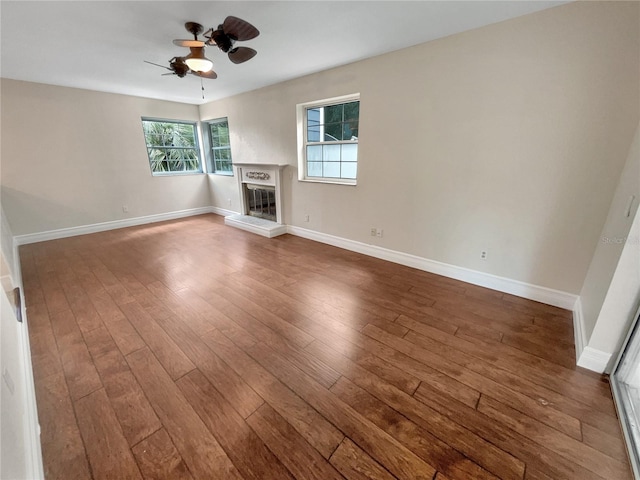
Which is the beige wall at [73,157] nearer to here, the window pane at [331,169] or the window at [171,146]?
the window at [171,146]

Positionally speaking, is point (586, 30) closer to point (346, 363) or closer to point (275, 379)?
point (346, 363)

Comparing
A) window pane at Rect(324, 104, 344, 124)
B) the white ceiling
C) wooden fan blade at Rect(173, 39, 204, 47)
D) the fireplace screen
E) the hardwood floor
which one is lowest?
the hardwood floor

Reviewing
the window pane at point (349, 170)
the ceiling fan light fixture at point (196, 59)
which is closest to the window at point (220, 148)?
the window pane at point (349, 170)

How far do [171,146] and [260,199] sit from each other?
2.36m

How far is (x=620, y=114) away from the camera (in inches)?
74.5

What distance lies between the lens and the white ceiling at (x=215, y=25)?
2014 mm

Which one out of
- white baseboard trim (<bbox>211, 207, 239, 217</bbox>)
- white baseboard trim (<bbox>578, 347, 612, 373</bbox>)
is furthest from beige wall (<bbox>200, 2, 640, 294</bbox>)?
white baseboard trim (<bbox>211, 207, 239, 217</bbox>)

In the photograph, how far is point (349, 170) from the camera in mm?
3654

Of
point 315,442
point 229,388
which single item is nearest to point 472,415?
point 315,442

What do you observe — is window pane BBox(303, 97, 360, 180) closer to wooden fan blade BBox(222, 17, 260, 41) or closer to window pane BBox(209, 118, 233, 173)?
wooden fan blade BBox(222, 17, 260, 41)

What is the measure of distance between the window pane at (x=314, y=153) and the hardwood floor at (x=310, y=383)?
210 centimetres

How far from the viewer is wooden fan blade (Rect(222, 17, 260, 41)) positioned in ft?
6.11

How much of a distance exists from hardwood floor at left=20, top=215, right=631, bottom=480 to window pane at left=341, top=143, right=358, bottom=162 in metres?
1.73

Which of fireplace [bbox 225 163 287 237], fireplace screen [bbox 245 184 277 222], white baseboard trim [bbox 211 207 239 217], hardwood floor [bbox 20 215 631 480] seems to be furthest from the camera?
white baseboard trim [bbox 211 207 239 217]
